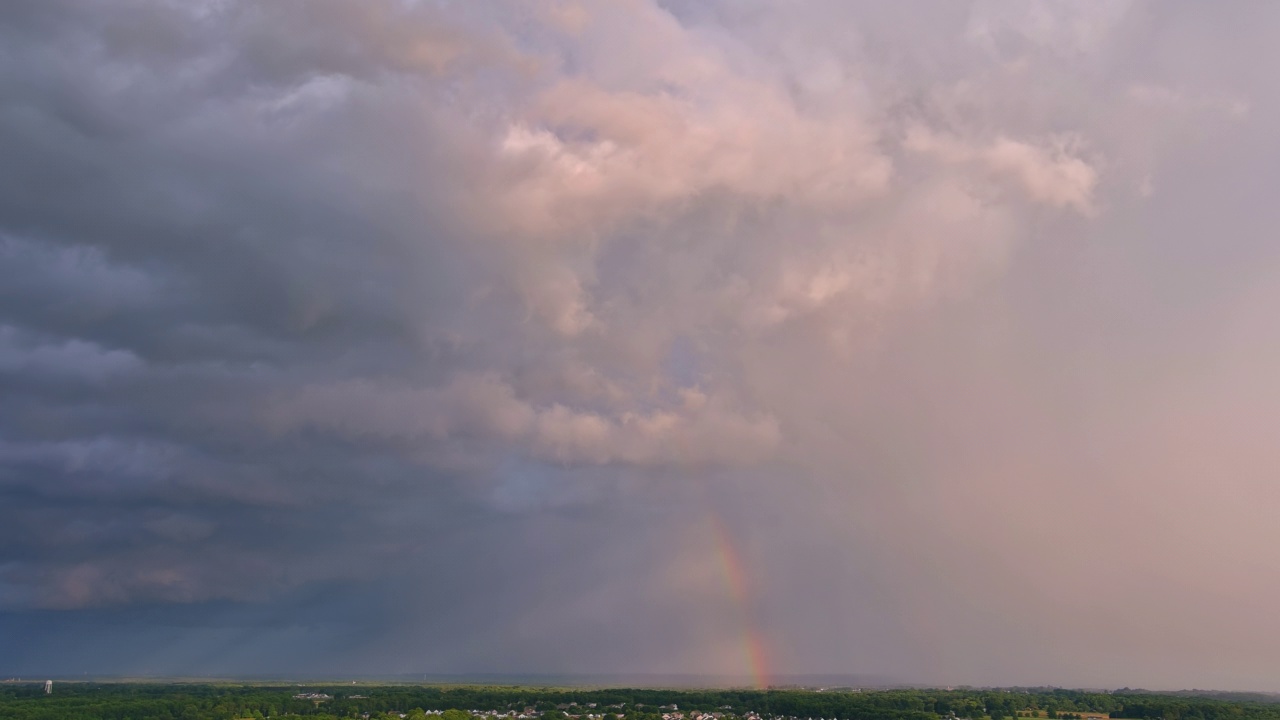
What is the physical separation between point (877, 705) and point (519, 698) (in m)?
71.0

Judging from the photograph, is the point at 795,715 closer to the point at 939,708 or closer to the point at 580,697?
the point at 939,708

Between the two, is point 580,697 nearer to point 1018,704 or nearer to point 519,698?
point 519,698

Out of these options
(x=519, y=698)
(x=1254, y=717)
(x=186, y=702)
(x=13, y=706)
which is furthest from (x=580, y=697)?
(x=1254, y=717)

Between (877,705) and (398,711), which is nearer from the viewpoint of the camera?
(877,705)

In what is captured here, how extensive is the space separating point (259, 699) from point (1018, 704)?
116m

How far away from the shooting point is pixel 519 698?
186000mm

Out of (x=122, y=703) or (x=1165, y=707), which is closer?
(x=1165, y=707)

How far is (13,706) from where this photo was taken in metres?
141

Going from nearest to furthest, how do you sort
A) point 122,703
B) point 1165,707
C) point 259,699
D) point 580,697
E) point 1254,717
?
1. point 1254,717
2. point 1165,707
3. point 122,703
4. point 259,699
5. point 580,697

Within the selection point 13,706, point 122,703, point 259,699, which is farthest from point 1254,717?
point 13,706

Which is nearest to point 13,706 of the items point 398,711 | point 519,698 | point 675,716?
point 398,711

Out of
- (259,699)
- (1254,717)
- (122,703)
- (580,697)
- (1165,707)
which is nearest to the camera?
(1254,717)

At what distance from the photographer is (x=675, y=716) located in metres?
140

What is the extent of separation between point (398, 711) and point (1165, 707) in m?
107
